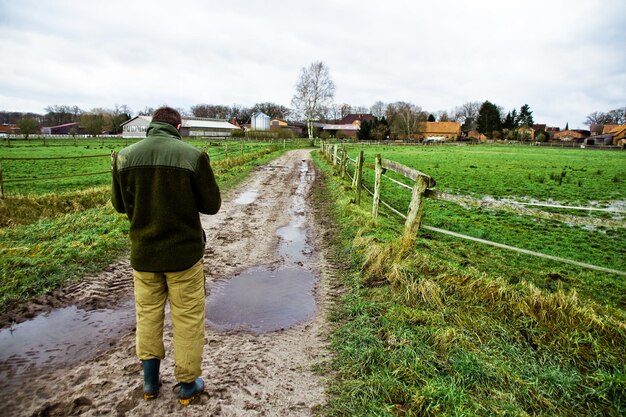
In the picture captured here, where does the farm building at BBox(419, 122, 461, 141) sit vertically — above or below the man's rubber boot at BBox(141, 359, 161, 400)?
above

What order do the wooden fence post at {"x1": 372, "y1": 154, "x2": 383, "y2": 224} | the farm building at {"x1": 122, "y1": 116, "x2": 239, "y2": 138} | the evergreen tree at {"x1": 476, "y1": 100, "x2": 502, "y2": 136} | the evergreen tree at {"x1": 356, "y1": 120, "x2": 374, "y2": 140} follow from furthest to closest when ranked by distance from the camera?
1. the evergreen tree at {"x1": 476, "y1": 100, "x2": 502, "y2": 136}
2. the farm building at {"x1": 122, "y1": 116, "x2": 239, "y2": 138}
3. the evergreen tree at {"x1": 356, "y1": 120, "x2": 374, "y2": 140}
4. the wooden fence post at {"x1": 372, "y1": 154, "x2": 383, "y2": 224}

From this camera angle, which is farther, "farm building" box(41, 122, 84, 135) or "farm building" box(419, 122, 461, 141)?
"farm building" box(41, 122, 84, 135)

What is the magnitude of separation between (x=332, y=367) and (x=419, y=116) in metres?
91.8

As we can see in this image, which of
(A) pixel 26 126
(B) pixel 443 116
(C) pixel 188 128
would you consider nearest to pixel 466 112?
(B) pixel 443 116

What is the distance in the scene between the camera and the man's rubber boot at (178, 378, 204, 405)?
272 cm

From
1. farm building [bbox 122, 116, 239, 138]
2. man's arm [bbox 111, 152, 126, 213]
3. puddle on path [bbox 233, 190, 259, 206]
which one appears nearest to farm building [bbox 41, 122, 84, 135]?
farm building [bbox 122, 116, 239, 138]

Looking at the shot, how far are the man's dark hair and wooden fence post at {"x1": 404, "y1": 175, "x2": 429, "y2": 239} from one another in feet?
12.4

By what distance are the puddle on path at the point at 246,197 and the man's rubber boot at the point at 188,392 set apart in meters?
7.65

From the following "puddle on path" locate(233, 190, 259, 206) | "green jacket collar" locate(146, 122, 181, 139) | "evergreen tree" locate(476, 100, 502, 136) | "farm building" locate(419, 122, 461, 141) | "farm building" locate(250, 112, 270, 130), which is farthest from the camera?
"farm building" locate(250, 112, 270, 130)

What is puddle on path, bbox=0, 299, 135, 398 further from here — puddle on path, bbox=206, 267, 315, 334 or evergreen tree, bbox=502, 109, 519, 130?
evergreen tree, bbox=502, 109, 519, 130

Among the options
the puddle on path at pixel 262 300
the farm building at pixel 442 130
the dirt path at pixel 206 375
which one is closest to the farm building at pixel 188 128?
the farm building at pixel 442 130

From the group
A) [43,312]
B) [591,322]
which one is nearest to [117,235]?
[43,312]

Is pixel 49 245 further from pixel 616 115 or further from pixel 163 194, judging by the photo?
pixel 616 115

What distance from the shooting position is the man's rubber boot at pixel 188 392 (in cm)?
272
